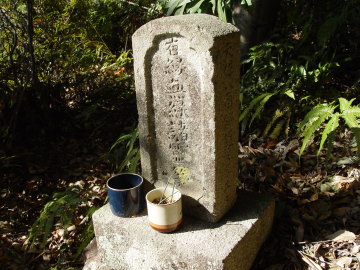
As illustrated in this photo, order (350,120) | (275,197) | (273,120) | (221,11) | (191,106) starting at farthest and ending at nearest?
1. (273,120)
2. (221,11)
3. (275,197)
4. (350,120)
5. (191,106)

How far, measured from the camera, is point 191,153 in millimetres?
2295

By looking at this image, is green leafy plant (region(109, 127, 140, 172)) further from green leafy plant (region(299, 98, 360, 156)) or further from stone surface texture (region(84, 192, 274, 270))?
green leafy plant (region(299, 98, 360, 156))

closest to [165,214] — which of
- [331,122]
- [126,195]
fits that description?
[126,195]

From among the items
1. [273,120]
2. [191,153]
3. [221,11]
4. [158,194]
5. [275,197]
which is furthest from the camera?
[273,120]

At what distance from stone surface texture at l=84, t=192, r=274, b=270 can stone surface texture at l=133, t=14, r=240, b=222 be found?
4.8 inches

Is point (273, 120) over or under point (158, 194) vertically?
over

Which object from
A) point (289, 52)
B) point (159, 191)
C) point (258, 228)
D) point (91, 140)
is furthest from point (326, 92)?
point (91, 140)

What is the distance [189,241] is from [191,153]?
21.9 inches

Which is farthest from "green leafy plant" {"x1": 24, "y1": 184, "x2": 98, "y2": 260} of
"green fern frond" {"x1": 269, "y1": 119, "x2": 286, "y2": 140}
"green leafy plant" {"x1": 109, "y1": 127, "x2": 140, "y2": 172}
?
"green fern frond" {"x1": 269, "y1": 119, "x2": 286, "y2": 140}

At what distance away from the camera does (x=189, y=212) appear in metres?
2.45

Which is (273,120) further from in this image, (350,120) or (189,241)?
(189,241)

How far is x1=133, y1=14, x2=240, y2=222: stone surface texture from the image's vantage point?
76.5 inches

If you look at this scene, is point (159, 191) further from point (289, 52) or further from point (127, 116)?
point (289, 52)

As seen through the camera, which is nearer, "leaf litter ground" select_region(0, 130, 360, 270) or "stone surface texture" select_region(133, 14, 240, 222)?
"stone surface texture" select_region(133, 14, 240, 222)
